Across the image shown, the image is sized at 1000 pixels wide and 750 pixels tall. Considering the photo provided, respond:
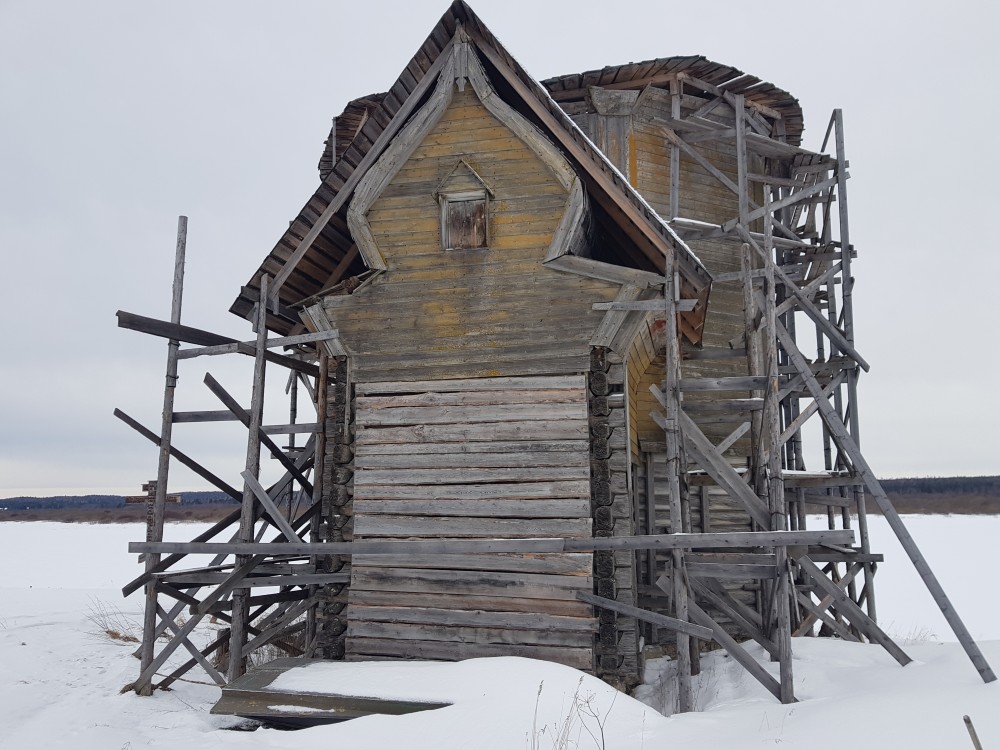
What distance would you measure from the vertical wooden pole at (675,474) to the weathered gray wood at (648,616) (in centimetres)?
16

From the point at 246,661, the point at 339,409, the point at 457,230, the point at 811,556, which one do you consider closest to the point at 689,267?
the point at 457,230

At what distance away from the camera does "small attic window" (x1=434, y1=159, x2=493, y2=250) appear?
1049 centimetres

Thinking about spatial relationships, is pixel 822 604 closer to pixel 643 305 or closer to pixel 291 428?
pixel 643 305

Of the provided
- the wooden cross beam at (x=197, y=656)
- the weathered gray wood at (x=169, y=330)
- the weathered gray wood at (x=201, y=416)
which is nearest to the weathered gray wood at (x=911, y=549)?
the weathered gray wood at (x=169, y=330)

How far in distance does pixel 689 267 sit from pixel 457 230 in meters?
3.19

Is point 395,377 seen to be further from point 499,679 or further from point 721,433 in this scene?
point 721,433

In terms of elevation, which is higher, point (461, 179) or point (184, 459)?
point (461, 179)

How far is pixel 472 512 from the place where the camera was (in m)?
9.98

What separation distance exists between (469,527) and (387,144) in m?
5.51


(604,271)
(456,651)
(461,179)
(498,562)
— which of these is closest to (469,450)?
(498,562)

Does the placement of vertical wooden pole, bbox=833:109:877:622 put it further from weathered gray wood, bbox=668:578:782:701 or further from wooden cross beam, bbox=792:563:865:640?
weathered gray wood, bbox=668:578:782:701

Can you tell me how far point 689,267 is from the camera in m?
9.87

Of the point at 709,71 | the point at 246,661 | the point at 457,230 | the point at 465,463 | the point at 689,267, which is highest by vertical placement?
the point at 709,71

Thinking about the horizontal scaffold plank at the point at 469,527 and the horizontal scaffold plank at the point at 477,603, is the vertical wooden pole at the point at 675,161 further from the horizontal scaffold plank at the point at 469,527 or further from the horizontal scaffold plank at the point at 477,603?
the horizontal scaffold plank at the point at 477,603
